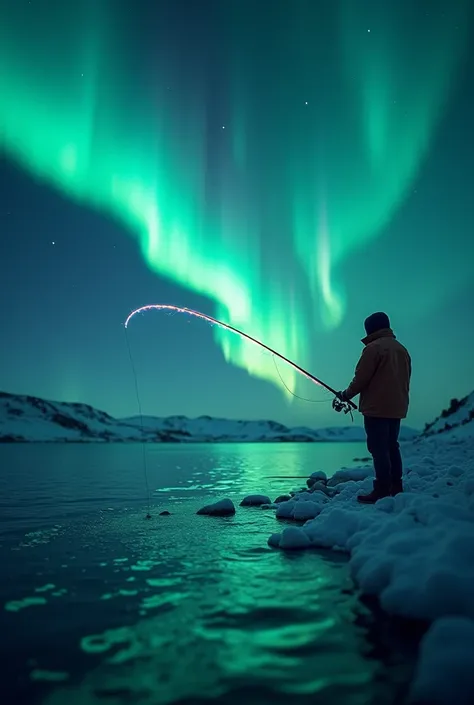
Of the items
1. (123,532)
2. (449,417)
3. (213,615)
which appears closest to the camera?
(213,615)

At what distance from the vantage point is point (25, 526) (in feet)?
25.9

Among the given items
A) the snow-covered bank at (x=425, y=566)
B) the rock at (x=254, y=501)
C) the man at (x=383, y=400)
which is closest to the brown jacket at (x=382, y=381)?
the man at (x=383, y=400)

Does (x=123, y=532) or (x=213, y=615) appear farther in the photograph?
(x=123, y=532)

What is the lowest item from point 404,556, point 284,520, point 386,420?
point 284,520

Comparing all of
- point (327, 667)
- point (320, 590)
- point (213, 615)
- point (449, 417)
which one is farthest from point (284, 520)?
point (449, 417)

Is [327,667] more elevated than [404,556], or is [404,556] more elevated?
[404,556]

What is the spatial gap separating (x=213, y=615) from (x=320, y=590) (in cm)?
109

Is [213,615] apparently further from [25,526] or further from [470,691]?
[25,526]

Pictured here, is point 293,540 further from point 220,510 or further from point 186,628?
point 220,510

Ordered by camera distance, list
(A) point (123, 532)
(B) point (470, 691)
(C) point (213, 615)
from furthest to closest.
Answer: (A) point (123, 532) < (C) point (213, 615) < (B) point (470, 691)

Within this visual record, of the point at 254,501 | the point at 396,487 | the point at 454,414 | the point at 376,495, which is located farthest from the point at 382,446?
the point at 454,414

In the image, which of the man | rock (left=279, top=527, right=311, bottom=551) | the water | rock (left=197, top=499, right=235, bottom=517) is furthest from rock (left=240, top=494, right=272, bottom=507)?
rock (left=279, top=527, right=311, bottom=551)

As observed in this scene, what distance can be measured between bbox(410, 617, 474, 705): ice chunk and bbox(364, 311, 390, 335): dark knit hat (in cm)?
629

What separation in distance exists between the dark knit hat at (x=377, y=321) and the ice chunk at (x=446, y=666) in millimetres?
6291
